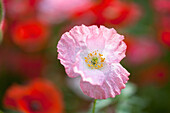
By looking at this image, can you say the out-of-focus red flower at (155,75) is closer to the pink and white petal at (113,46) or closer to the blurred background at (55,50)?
the blurred background at (55,50)

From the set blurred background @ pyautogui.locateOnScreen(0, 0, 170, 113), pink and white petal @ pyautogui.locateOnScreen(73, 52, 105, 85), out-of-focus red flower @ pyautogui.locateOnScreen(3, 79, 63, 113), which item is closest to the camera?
pink and white petal @ pyautogui.locateOnScreen(73, 52, 105, 85)

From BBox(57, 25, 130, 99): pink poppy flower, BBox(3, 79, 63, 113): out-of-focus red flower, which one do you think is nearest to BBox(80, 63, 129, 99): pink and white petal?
BBox(57, 25, 130, 99): pink poppy flower

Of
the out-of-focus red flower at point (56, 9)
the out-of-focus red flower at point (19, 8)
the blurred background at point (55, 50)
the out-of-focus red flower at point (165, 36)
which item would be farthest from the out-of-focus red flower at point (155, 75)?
the out-of-focus red flower at point (19, 8)

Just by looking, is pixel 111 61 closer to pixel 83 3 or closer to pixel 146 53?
pixel 83 3

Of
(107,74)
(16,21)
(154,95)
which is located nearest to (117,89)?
(107,74)

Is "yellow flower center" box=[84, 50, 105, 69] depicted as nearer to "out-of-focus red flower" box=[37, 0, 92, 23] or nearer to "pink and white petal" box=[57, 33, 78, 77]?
"pink and white petal" box=[57, 33, 78, 77]

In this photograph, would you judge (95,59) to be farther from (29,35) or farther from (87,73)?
(29,35)
